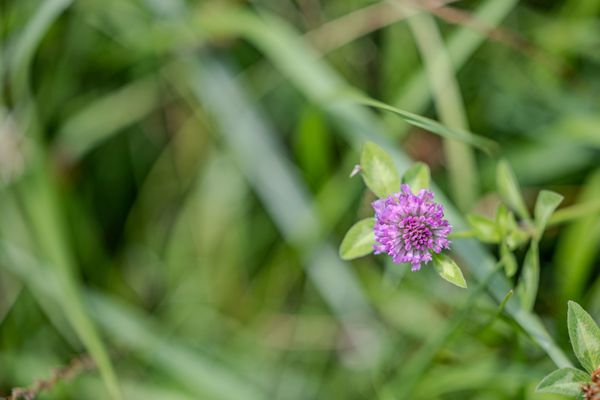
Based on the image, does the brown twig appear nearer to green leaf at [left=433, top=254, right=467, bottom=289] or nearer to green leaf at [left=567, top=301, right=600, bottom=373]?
green leaf at [left=433, top=254, right=467, bottom=289]

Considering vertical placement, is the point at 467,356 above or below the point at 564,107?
below

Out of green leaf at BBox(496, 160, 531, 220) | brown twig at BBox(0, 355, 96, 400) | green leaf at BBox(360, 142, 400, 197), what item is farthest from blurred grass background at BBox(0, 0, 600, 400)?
green leaf at BBox(360, 142, 400, 197)

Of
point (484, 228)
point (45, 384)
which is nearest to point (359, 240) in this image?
point (484, 228)

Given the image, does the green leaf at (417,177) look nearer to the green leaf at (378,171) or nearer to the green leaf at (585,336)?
the green leaf at (378,171)

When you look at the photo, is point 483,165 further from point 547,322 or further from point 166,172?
point 166,172

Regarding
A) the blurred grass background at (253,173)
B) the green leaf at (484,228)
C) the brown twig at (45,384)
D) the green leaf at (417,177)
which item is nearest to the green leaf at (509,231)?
the green leaf at (484,228)

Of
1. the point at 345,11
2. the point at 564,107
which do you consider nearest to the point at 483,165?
the point at 564,107

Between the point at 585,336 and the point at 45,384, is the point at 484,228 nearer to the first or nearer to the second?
the point at 585,336
